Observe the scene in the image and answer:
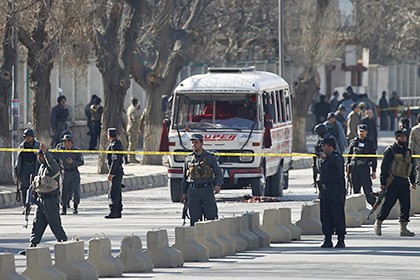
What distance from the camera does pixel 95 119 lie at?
138 feet

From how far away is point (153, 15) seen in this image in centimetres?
4284

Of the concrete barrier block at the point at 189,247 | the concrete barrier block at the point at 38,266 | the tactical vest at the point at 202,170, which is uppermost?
the tactical vest at the point at 202,170

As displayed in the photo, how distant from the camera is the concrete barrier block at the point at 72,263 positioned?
1497 cm

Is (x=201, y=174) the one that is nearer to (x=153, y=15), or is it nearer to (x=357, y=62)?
(x=153, y=15)

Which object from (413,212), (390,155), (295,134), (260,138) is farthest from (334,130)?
(295,134)

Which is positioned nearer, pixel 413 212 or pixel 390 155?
pixel 390 155

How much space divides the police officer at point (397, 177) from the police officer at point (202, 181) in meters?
2.52

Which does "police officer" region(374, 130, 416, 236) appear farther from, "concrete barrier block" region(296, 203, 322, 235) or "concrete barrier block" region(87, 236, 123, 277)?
"concrete barrier block" region(87, 236, 123, 277)

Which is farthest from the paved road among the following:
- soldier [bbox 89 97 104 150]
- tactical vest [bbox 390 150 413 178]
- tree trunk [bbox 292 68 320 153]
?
tree trunk [bbox 292 68 320 153]

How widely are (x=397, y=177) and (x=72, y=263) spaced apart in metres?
7.50

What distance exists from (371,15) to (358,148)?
119 feet

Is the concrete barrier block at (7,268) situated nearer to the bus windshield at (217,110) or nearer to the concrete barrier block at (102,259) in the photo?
the concrete barrier block at (102,259)

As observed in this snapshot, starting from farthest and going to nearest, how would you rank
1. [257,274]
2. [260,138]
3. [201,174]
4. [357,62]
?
[357,62] < [260,138] < [201,174] < [257,274]

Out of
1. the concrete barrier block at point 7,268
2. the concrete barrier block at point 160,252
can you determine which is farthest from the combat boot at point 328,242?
the concrete barrier block at point 7,268
